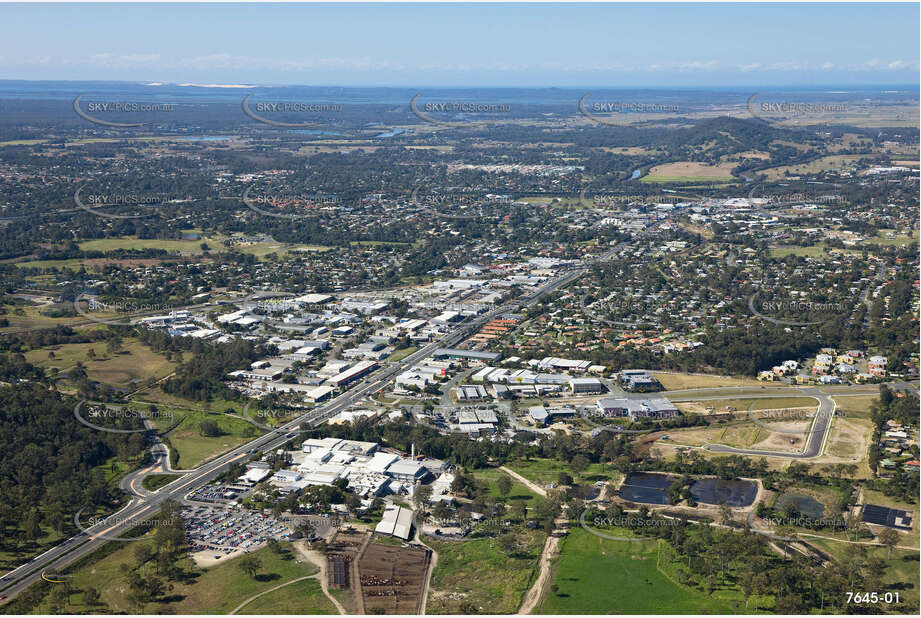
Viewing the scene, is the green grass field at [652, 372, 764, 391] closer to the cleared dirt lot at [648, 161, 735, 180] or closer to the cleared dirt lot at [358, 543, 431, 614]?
the cleared dirt lot at [358, 543, 431, 614]

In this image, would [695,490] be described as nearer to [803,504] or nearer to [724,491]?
[724,491]

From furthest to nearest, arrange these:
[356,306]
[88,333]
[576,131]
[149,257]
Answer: [576,131]
[149,257]
[356,306]
[88,333]

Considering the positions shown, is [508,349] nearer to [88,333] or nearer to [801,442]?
[801,442]

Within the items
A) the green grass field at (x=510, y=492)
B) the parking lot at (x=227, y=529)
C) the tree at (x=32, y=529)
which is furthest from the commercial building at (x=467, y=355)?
the tree at (x=32, y=529)

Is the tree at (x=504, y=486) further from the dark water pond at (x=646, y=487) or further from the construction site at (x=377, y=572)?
the construction site at (x=377, y=572)

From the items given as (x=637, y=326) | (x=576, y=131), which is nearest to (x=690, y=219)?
(x=637, y=326)

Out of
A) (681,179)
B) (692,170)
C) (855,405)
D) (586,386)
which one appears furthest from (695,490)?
(692,170)

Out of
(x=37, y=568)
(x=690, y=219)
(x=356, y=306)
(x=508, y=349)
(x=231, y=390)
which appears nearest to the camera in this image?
(x=37, y=568)
